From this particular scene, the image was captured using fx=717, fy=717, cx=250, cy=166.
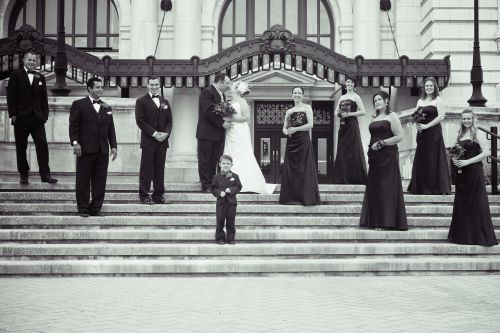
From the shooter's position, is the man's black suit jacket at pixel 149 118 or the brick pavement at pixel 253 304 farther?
the man's black suit jacket at pixel 149 118

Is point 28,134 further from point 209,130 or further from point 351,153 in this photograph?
point 351,153

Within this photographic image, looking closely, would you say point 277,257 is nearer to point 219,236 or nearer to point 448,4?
point 219,236

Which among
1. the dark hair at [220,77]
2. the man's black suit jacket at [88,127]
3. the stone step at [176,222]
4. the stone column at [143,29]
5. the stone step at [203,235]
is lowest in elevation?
the stone step at [203,235]

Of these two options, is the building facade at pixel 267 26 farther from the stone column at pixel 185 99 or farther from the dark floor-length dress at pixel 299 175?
the dark floor-length dress at pixel 299 175

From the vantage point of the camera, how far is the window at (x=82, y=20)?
24.7 metres

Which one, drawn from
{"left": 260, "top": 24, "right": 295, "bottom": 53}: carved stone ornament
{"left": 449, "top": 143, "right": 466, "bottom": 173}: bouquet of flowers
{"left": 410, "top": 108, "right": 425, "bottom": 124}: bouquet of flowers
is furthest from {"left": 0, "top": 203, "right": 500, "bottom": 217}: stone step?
{"left": 260, "top": 24, "right": 295, "bottom": 53}: carved stone ornament

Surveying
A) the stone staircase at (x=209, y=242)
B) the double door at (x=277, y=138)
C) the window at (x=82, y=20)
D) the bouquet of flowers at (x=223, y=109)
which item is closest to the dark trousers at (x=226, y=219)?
the stone staircase at (x=209, y=242)

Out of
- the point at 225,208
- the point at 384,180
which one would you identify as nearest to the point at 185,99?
the point at 384,180

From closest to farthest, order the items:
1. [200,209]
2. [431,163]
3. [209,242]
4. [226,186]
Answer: [226,186], [209,242], [200,209], [431,163]

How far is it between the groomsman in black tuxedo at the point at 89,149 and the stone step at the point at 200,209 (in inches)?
16.3

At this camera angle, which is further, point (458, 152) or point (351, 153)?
point (351, 153)

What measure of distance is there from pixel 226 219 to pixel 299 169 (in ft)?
7.83

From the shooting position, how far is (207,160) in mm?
13008

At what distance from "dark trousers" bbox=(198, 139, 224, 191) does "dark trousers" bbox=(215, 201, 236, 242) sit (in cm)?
243
